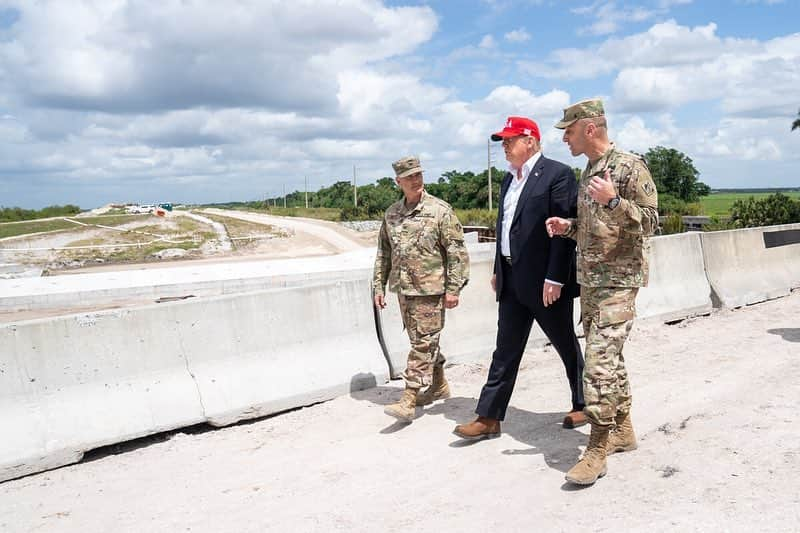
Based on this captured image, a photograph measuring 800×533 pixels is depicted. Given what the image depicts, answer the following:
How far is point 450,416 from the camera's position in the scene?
5.17m

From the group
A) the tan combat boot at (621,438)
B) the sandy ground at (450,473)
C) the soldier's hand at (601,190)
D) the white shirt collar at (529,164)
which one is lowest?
the sandy ground at (450,473)

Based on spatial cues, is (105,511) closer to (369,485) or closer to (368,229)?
(369,485)

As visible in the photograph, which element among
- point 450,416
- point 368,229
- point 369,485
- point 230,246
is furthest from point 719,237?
point 368,229

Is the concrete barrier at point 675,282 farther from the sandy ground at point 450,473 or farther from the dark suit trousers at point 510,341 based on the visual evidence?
the dark suit trousers at point 510,341

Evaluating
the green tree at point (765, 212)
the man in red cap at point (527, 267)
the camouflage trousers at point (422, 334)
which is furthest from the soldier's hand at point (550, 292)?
the green tree at point (765, 212)

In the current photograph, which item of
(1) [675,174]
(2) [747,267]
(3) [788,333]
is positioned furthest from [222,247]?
(1) [675,174]

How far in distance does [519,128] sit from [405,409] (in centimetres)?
220

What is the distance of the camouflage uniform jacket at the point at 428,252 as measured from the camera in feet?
16.6

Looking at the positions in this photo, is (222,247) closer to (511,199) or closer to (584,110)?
(511,199)

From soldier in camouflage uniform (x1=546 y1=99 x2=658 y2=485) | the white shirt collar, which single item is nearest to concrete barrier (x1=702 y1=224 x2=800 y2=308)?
the white shirt collar

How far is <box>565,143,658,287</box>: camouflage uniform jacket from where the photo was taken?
3.67m

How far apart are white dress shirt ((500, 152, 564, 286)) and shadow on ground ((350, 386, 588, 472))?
1.32 m

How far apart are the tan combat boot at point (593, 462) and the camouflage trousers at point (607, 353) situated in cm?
8

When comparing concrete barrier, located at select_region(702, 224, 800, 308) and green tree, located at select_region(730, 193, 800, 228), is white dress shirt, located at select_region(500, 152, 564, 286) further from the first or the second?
green tree, located at select_region(730, 193, 800, 228)
